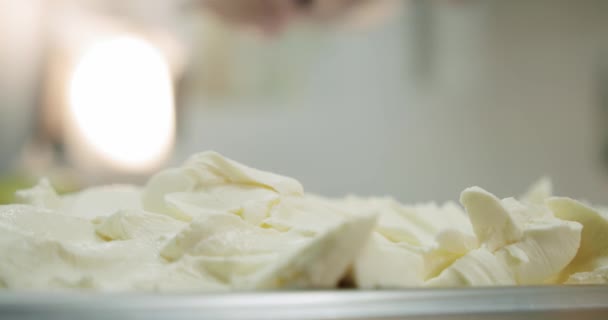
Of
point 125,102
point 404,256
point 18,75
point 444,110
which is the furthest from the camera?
point 18,75

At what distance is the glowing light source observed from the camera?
196 centimetres

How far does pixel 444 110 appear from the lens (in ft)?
6.06

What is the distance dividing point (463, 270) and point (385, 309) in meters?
0.12

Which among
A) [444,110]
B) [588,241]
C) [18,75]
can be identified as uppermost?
[18,75]

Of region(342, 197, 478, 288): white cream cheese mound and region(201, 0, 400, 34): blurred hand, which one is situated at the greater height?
region(201, 0, 400, 34): blurred hand

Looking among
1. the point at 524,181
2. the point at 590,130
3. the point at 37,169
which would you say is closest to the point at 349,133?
the point at 524,181

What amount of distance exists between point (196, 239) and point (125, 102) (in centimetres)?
161

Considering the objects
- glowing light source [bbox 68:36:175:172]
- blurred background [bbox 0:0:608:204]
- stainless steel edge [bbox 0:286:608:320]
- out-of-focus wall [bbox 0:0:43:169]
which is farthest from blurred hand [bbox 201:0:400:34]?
stainless steel edge [bbox 0:286:608:320]

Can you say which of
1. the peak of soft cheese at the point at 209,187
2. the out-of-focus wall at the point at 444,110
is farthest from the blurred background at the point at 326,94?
the peak of soft cheese at the point at 209,187

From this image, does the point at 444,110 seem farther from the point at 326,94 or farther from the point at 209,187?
the point at 209,187

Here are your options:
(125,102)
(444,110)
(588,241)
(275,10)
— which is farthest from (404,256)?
(125,102)

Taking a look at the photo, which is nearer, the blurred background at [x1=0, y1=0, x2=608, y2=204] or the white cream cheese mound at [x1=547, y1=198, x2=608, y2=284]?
the white cream cheese mound at [x1=547, y1=198, x2=608, y2=284]

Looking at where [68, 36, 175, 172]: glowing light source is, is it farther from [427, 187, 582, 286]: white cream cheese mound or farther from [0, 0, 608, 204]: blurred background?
[427, 187, 582, 286]: white cream cheese mound

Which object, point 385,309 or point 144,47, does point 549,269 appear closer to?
point 385,309
